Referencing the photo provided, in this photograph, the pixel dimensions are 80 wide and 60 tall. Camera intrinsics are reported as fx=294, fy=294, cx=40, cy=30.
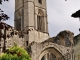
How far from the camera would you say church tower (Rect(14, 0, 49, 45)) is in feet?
110

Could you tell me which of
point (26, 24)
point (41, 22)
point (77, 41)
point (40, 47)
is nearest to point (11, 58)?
point (40, 47)

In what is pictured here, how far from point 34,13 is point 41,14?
1694 mm

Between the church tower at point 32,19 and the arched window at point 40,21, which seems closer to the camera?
the church tower at point 32,19

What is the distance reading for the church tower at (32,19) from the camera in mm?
33656

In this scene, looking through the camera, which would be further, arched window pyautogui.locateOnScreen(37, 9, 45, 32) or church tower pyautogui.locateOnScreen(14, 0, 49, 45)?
arched window pyautogui.locateOnScreen(37, 9, 45, 32)

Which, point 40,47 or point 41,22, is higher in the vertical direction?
point 41,22

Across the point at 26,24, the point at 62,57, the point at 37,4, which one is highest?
the point at 37,4

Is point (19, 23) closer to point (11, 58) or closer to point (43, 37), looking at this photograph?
point (43, 37)

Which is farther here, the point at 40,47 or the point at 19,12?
the point at 19,12

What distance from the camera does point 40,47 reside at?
27.0 m

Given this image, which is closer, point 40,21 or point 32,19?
point 32,19

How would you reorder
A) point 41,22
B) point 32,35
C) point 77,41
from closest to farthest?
point 77,41 → point 32,35 → point 41,22

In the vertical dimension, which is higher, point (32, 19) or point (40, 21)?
point (32, 19)

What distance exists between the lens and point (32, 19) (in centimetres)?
3422
